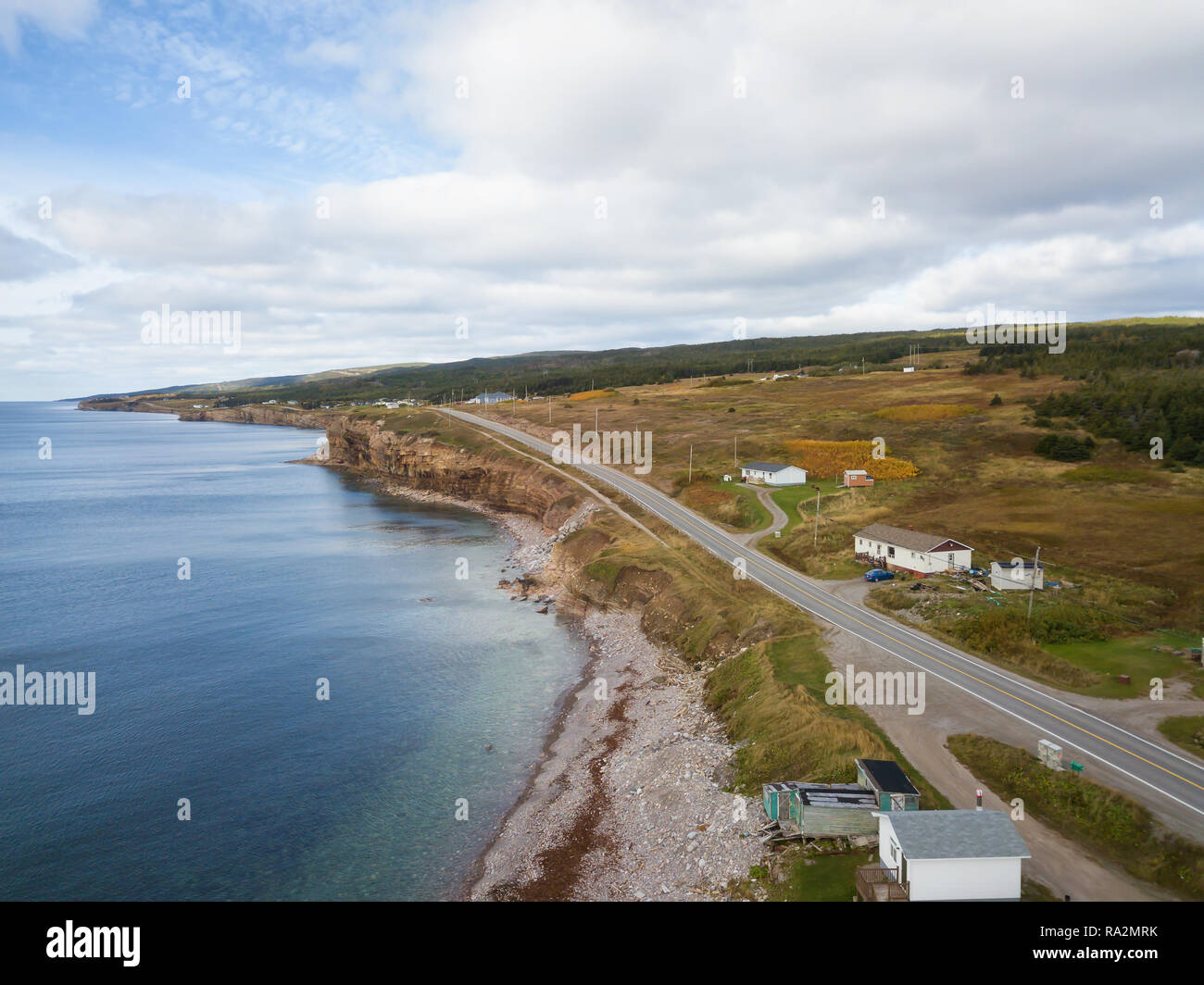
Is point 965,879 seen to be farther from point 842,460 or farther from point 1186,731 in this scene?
point 842,460

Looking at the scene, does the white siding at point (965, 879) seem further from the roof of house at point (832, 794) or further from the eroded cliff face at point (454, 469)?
the eroded cliff face at point (454, 469)

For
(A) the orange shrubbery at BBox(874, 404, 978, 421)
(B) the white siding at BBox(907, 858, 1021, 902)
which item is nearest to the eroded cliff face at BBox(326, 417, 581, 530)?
(A) the orange shrubbery at BBox(874, 404, 978, 421)

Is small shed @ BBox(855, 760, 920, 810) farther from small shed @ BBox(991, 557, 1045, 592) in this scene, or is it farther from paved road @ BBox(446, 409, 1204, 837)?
small shed @ BBox(991, 557, 1045, 592)

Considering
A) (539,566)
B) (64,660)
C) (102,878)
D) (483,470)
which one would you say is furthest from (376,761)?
(483,470)

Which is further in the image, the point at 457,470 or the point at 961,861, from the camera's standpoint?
the point at 457,470

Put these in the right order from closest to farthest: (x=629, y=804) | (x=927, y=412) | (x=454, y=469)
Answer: (x=629, y=804) < (x=927, y=412) < (x=454, y=469)

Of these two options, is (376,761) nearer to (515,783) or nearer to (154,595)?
(515,783)

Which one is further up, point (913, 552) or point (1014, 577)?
point (913, 552)

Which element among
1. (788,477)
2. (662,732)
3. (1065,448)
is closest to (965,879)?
(662,732)

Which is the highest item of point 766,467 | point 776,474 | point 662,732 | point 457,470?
point 766,467
